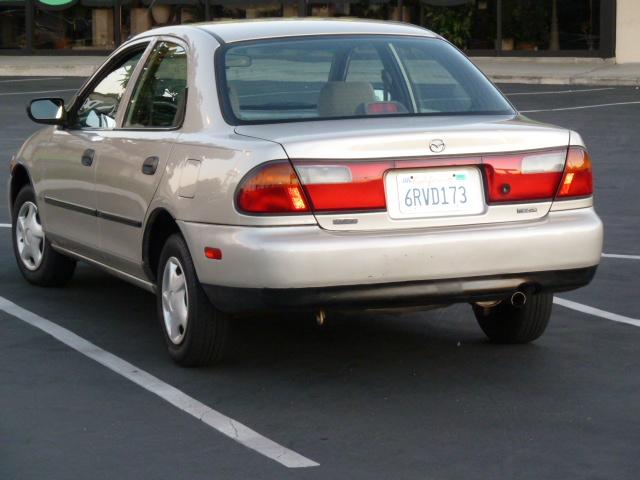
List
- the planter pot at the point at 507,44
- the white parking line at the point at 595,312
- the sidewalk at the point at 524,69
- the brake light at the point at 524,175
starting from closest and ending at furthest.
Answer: the brake light at the point at 524,175 → the white parking line at the point at 595,312 → the sidewalk at the point at 524,69 → the planter pot at the point at 507,44

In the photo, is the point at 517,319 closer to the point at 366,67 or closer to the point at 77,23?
the point at 366,67

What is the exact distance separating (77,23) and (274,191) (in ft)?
93.0

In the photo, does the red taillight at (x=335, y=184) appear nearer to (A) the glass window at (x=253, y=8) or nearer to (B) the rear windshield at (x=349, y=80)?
(B) the rear windshield at (x=349, y=80)

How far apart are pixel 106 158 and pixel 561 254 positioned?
243 cm

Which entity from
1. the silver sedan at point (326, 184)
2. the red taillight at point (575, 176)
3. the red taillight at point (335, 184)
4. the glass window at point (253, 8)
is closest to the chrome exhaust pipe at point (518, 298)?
the silver sedan at point (326, 184)

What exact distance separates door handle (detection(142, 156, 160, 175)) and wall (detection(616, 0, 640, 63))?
23668 mm

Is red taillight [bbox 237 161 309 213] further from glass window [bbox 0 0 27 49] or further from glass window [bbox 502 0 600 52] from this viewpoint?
glass window [bbox 0 0 27 49]

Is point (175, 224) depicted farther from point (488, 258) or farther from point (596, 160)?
point (596, 160)

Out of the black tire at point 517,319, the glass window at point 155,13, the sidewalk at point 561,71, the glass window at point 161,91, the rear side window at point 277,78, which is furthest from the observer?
the glass window at point 155,13

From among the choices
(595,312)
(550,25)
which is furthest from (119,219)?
(550,25)

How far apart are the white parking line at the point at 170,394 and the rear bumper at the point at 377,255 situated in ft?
1.69

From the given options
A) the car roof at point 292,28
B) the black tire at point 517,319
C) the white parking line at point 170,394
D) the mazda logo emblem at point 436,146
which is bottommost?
the white parking line at point 170,394

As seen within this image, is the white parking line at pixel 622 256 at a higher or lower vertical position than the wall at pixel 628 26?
lower

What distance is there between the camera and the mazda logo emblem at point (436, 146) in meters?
6.50
